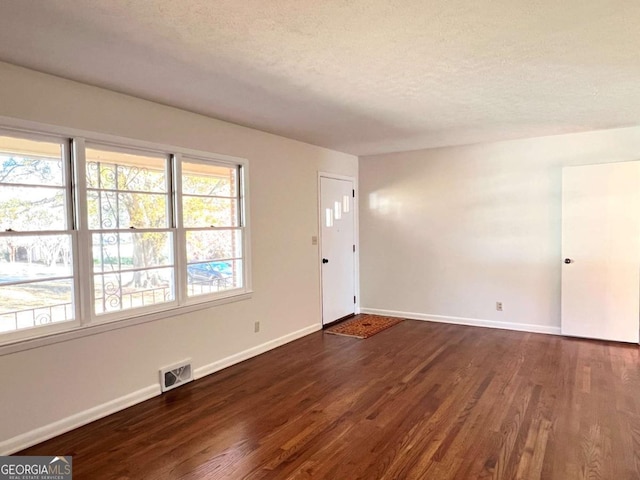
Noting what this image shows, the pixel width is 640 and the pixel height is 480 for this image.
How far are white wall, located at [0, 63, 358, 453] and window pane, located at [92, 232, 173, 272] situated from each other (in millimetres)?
504

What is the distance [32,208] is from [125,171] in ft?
2.38

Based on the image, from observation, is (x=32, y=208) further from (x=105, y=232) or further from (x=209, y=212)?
(x=209, y=212)

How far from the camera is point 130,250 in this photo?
10.6ft

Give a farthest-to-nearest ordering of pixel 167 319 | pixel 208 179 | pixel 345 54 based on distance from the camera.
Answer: pixel 208 179 < pixel 167 319 < pixel 345 54

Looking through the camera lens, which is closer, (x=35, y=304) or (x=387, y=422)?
(x=35, y=304)

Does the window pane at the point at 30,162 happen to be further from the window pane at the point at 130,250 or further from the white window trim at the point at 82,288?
the window pane at the point at 130,250

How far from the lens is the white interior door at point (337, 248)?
546 cm

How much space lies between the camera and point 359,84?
2.92 meters

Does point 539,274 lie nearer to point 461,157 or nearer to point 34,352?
point 461,157

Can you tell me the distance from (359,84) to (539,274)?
11.5ft

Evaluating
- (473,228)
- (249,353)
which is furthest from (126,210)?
(473,228)

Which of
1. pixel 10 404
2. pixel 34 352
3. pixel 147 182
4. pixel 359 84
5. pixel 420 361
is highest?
pixel 359 84

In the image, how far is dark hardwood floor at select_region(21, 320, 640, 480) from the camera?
2.32m

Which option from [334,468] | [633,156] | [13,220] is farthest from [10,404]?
[633,156]
